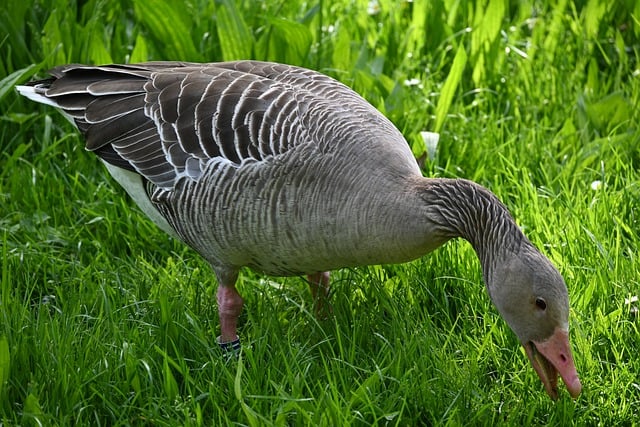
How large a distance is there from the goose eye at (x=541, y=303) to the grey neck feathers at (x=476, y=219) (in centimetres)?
21

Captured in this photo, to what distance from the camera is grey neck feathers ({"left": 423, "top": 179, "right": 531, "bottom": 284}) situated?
3881 mm

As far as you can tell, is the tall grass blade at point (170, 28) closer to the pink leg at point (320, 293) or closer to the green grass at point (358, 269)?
the green grass at point (358, 269)

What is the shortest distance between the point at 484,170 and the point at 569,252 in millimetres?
1024

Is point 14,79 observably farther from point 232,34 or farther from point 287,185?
point 287,185

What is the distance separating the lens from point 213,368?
163 inches

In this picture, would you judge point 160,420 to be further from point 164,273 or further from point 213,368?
point 164,273

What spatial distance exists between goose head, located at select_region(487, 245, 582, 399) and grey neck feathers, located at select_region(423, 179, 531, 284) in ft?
0.24

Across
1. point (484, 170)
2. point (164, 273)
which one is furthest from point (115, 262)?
point (484, 170)

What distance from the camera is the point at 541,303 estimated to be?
3732 mm

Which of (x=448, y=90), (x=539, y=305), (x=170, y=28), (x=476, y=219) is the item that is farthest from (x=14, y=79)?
(x=539, y=305)

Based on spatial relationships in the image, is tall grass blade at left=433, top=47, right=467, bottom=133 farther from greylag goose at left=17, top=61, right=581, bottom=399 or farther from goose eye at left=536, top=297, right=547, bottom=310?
goose eye at left=536, top=297, right=547, bottom=310

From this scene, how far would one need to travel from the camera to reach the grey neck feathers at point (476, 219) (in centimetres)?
388

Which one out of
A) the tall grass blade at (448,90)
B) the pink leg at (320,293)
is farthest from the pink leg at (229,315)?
the tall grass blade at (448,90)

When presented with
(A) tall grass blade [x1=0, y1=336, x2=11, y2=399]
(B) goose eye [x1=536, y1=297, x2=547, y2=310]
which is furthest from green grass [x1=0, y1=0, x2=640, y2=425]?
(B) goose eye [x1=536, y1=297, x2=547, y2=310]
